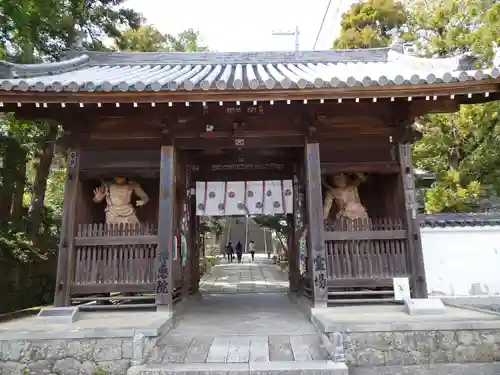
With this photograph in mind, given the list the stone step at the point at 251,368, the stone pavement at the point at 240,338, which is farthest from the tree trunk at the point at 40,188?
the stone step at the point at 251,368

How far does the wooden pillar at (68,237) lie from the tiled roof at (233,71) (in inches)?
60.3

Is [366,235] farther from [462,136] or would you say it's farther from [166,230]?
[462,136]

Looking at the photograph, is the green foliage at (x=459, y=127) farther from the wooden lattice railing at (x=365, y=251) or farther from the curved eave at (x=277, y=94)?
the curved eave at (x=277, y=94)

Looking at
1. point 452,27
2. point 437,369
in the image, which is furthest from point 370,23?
point 437,369

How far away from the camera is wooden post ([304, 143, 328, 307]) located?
6191 mm

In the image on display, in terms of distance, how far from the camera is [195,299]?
875cm

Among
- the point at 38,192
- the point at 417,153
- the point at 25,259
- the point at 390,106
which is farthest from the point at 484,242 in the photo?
the point at 38,192

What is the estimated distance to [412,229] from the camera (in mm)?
6723

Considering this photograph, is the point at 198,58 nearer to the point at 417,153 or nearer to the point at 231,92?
the point at 231,92

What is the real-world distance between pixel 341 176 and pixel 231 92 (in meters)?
2.96

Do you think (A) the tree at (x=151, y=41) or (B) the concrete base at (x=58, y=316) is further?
(A) the tree at (x=151, y=41)

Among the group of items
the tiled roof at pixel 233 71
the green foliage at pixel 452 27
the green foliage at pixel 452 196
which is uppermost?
the green foliage at pixel 452 27

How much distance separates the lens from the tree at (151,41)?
57.5 feet

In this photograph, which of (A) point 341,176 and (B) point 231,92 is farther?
(A) point 341,176
